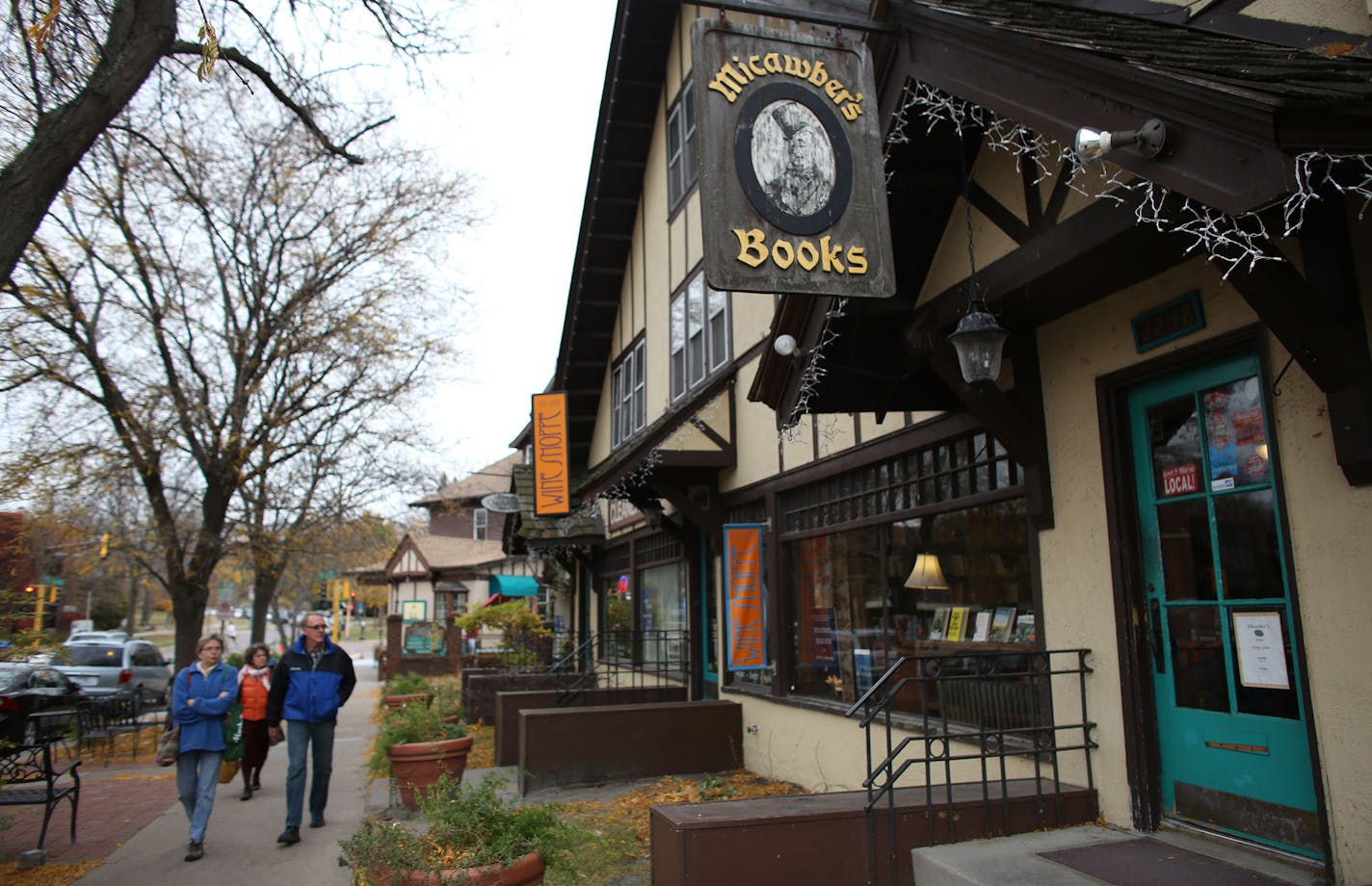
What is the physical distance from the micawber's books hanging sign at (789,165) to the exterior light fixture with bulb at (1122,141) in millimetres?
1534

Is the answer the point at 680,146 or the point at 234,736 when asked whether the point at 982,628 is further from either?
the point at 680,146

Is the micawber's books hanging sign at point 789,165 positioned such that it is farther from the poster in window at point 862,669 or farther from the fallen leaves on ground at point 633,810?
the poster in window at point 862,669

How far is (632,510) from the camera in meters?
15.8

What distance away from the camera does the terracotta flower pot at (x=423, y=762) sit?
8.66 m

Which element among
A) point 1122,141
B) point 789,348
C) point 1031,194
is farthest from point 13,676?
point 1122,141

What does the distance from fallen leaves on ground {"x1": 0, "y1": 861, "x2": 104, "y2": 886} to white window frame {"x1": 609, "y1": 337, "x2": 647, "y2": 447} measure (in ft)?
33.5

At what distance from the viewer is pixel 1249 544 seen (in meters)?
4.68

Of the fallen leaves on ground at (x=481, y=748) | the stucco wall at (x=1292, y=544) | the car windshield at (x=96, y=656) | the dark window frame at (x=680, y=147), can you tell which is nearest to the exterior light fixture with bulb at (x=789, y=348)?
the stucco wall at (x=1292, y=544)

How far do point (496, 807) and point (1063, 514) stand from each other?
3.89 m

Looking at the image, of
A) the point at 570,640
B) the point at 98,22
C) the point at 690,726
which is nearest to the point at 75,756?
the point at 570,640

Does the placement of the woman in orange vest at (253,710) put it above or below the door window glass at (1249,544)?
below

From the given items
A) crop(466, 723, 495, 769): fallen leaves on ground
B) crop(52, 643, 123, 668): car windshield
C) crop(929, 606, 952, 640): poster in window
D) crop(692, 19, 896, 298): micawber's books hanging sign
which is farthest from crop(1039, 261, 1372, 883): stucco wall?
crop(52, 643, 123, 668): car windshield

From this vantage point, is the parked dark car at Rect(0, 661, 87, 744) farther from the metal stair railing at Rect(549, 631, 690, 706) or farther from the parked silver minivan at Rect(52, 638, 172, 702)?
the metal stair railing at Rect(549, 631, 690, 706)

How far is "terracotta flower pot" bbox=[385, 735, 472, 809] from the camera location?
8664mm
